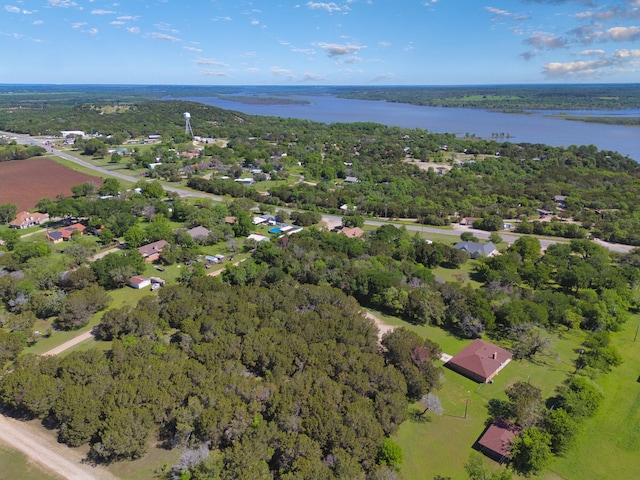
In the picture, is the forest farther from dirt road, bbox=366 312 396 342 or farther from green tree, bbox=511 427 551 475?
dirt road, bbox=366 312 396 342

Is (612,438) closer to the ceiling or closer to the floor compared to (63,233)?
closer to the floor

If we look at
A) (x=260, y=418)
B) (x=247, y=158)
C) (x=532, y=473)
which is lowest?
(x=532, y=473)

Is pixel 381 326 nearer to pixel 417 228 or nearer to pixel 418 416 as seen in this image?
pixel 418 416

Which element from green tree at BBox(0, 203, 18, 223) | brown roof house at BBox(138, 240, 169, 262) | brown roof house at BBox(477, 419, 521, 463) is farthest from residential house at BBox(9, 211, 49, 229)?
brown roof house at BBox(477, 419, 521, 463)

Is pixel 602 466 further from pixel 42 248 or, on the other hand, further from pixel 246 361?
pixel 42 248

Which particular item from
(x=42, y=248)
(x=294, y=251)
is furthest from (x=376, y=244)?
(x=42, y=248)

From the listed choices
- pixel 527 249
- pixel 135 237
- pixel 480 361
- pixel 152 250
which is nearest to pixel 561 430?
pixel 480 361
